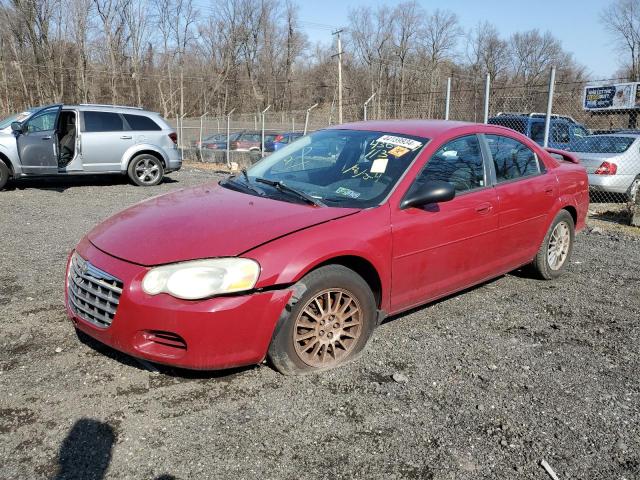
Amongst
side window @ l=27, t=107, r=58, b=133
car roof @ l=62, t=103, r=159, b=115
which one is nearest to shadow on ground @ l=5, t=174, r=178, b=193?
side window @ l=27, t=107, r=58, b=133

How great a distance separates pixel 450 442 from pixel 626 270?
4.14 meters

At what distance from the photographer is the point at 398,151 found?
3895 mm

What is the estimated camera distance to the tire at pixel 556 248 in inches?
200

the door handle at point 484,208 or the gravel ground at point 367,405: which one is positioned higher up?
the door handle at point 484,208

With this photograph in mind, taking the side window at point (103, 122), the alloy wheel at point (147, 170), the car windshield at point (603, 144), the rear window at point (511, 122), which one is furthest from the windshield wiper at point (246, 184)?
the rear window at point (511, 122)

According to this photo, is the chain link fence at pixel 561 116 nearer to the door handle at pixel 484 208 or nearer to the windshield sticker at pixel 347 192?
the door handle at pixel 484 208

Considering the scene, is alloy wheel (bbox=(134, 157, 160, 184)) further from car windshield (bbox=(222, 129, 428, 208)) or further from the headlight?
the headlight

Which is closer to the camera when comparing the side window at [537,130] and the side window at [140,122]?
the side window at [140,122]

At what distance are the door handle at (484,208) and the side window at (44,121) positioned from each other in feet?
31.7

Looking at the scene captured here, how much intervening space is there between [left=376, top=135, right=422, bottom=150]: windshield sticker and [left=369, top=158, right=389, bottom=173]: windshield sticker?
0.21 m

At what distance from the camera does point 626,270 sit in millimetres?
5734

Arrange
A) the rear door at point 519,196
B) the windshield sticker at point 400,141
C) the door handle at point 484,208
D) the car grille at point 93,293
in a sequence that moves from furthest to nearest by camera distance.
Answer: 1. the rear door at point 519,196
2. the door handle at point 484,208
3. the windshield sticker at point 400,141
4. the car grille at point 93,293

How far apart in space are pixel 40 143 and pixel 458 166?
31.1 feet

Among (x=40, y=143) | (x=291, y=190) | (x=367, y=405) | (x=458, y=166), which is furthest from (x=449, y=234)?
(x=40, y=143)
